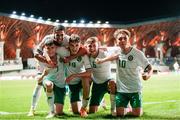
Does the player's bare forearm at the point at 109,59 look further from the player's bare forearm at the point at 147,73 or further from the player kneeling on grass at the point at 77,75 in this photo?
the player's bare forearm at the point at 147,73

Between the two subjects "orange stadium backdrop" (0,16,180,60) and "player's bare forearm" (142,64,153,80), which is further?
"orange stadium backdrop" (0,16,180,60)

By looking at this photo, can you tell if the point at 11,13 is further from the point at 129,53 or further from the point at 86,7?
the point at 129,53

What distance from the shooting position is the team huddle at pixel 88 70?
31.2ft

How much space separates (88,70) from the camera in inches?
383

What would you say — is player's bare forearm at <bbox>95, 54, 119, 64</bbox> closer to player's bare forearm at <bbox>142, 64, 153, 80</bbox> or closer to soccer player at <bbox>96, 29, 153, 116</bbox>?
soccer player at <bbox>96, 29, 153, 116</bbox>

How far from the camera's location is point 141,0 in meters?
79.2

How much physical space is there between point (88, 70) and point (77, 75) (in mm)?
307

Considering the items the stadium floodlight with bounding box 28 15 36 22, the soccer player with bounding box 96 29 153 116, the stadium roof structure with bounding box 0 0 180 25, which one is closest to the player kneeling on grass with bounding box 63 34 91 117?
the soccer player with bounding box 96 29 153 116

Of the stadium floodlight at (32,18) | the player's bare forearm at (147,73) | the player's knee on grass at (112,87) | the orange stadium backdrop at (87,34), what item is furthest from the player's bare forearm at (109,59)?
the stadium floodlight at (32,18)

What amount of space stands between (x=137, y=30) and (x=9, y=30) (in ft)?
97.9

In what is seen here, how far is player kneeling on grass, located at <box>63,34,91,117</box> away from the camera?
9.64 meters

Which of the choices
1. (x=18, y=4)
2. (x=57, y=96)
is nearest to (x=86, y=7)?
(x=18, y=4)

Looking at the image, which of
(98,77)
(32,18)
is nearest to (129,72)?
(98,77)

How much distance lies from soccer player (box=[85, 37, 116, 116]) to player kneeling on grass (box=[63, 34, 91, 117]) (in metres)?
0.28
